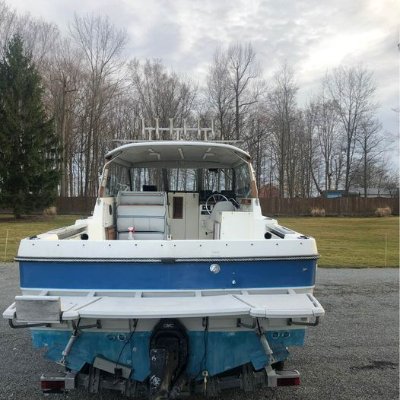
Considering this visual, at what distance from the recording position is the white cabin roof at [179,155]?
5.50m

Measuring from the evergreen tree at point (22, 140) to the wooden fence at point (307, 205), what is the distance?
9.62 meters

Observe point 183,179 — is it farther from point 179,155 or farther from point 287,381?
point 287,381

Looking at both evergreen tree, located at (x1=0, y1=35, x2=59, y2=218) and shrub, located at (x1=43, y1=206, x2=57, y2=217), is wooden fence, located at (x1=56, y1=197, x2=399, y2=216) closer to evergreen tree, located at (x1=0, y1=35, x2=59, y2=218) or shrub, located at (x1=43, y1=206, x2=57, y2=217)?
shrub, located at (x1=43, y1=206, x2=57, y2=217)

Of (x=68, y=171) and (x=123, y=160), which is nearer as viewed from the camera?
(x=123, y=160)

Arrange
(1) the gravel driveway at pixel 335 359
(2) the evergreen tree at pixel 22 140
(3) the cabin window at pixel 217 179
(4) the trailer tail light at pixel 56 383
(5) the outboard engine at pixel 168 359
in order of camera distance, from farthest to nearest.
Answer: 1. (2) the evergreen tree at pixel 22 140
2. (3) the cabin window at pixel 217 179
3. (1) the gravel driveway at pixel 335 359
4. (4) the trailer tail light at pixel 56 383
5. (5) the outboard engine at pixel 168 359

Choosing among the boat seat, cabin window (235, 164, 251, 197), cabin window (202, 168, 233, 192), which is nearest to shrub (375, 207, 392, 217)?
cabin window (202, 168, 233, 192)

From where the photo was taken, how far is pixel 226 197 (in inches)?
276

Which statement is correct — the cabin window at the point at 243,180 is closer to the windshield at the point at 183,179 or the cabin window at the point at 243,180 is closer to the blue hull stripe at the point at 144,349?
the windshield at the point at 183,179

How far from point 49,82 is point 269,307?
43.1 meters

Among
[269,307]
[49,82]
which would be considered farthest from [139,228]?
[49,82]

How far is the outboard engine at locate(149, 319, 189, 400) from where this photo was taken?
298 cm

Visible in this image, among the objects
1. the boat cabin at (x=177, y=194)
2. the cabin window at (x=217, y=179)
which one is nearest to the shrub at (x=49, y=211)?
the boat cabin at (x=177, y=194)

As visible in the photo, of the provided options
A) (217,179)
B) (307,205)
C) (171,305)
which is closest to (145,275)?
(171,305)

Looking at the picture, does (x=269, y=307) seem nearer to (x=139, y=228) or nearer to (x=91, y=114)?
(x=139, y=228)
